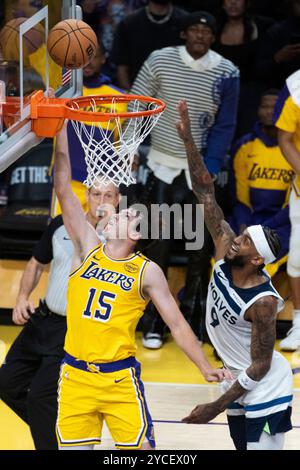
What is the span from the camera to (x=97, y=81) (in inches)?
332

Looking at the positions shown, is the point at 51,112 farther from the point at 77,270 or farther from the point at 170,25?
the point at 170,25

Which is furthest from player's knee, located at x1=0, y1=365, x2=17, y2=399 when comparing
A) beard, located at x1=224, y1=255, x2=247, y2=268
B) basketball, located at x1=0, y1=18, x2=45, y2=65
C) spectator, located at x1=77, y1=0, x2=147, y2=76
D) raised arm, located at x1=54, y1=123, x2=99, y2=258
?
spectator, located at x1=77, y1=0, x2=147, y2=76

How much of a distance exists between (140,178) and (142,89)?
85cm

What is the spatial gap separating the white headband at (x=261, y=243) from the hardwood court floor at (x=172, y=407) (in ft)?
5.27

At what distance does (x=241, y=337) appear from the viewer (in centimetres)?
562

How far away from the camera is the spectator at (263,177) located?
8.59m

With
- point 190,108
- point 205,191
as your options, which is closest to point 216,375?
point 205,191

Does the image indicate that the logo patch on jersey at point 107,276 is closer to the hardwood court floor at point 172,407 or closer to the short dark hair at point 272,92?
the hardwood court floor at point 172,407

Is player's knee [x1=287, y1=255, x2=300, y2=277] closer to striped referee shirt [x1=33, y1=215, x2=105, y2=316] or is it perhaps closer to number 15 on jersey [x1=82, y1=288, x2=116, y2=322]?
striped referee shirt [x1=33, y1=215, x2=105, y2=316]

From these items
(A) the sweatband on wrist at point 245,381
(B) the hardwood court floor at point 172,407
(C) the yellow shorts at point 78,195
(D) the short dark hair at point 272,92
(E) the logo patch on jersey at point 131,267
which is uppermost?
(E) the logo patch on jersey at point 131,267

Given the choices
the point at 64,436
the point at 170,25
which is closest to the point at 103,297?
the point at 64,436

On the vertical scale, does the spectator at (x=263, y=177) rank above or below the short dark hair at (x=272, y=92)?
below

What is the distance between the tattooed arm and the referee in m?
1.08

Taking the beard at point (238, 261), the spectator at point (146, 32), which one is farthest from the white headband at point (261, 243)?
the spectator at point (146, 32)
